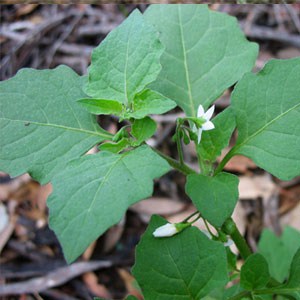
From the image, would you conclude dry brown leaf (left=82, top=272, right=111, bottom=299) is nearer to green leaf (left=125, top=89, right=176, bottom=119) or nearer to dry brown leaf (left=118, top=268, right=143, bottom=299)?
dry brown leaf (left=118, top=268, right=143, bottom=299)

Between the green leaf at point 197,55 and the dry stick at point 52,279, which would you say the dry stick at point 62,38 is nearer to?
the dry stick at point 52,279

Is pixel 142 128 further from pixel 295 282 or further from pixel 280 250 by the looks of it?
pixel 280 250

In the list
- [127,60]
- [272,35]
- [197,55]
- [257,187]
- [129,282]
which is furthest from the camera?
[272,35]

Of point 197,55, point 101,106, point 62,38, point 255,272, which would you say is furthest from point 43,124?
point 62,38

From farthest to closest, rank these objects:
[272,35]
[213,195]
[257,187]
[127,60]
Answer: [272,35]
[257,187]
[127,60]
[213,195]

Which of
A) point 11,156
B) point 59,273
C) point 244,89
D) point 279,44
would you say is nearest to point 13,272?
point 59,273
